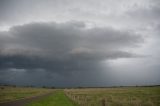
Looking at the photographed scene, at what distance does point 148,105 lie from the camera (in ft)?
78.9

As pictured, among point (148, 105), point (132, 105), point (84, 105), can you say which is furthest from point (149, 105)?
point (84, 105)

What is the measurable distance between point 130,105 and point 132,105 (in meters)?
0.22

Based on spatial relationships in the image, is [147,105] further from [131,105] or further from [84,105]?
[84,105]

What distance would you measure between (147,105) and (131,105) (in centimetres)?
170

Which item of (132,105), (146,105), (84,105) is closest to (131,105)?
(132,105)

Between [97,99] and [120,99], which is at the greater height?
[120,99]

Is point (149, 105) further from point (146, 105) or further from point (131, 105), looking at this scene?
point (131, 105)

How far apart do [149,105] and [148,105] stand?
0.48ft

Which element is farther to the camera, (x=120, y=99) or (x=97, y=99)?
(x=97, y=99)

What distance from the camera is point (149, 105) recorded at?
78.5ft

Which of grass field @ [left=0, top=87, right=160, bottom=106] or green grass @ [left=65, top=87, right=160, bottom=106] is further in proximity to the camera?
grass field @ [left=0, top=87, right=160, bottom=106]

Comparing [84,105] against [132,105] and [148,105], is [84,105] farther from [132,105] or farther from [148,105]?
[148,105]

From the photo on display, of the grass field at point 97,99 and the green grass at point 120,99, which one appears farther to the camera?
the grass field at point 97,99

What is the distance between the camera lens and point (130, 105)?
24.5m
